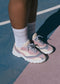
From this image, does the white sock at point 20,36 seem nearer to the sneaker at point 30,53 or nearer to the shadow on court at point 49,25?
the sneaker at point 30,53

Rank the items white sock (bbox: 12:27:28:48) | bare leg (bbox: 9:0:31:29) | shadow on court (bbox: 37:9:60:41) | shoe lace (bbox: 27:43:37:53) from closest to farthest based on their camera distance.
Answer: bare leg (bbox: 9:0:31:29) < white sock (bbox: 12:27:28:48) < shoe lace (bbox: 27:43:37:53) < shadow on court (bbox: 37:9:60:41)

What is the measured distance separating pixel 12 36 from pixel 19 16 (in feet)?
2.12

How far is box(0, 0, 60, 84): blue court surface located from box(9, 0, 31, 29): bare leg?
386 millimetres

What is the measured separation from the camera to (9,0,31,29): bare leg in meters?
1.73

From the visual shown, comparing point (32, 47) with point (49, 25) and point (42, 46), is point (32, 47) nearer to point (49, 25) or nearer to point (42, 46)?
point (42, 46)

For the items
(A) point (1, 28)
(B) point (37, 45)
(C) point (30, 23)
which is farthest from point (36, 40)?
(A) point (1, 28)

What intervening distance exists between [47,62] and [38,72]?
170mm

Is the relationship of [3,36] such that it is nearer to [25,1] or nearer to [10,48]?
[10,48]

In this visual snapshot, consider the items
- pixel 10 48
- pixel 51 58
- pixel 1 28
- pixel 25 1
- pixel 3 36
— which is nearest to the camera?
pixel 25 1

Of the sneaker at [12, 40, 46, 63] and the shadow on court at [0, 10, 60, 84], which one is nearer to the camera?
the shadow on court at [0, 10, 60, 84]

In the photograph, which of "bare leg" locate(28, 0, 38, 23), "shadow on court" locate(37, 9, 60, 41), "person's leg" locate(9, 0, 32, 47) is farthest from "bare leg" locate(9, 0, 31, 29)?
"shadow on court" locate(37, 9, 60, 41)

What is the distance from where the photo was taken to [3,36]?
93.6 inches

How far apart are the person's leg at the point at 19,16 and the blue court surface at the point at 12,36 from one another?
0.26 meters

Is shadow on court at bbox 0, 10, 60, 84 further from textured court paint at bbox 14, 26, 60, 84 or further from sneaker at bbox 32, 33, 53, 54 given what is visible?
sneaker at bbox 32, 33, 53, 54
